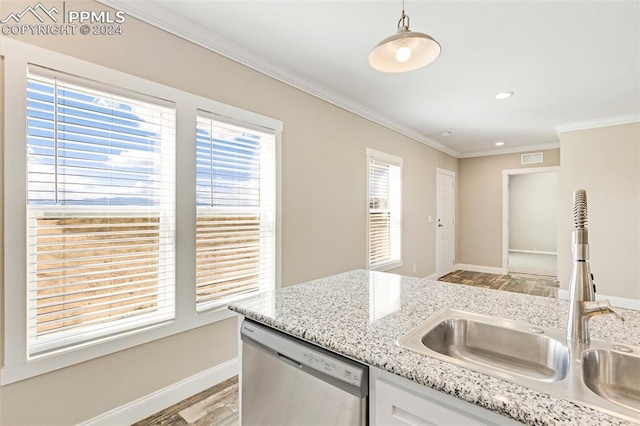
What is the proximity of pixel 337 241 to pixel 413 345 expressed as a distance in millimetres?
2385

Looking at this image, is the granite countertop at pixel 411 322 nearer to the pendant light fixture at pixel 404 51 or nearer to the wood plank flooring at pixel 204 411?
the wood plank flooring at pixel 204 411

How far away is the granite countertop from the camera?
0.71 meters

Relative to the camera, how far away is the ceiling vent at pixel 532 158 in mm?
5762

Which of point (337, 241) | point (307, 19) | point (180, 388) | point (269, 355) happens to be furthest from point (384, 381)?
point (337, 241)

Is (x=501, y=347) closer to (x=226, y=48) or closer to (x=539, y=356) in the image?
(x=539, y=356)

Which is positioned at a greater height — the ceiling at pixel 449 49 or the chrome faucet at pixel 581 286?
the ceiling at pixel 449 49

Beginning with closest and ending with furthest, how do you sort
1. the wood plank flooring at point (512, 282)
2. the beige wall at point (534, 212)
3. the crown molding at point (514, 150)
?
the wood plank flooring at point (512, 282)
the crown molding at point (514, 150)
the beige wall at point (534, 212)

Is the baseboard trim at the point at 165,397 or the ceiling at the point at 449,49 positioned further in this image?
the ceiling at the point at 449,49

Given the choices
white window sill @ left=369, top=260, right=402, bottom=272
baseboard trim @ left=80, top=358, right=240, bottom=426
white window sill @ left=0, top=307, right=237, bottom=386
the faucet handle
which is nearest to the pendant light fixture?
the faucet handle

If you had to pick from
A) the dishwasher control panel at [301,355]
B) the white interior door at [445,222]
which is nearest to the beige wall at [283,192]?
the dishwasher control panel at [301,355]

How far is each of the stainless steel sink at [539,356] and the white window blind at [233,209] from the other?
166cm

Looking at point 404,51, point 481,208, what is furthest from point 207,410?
point 481,208

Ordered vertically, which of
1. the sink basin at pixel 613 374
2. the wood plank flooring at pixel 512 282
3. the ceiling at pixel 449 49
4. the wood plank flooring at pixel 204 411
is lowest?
the wood plank flooring at pixel 204 411

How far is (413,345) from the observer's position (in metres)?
1.00
